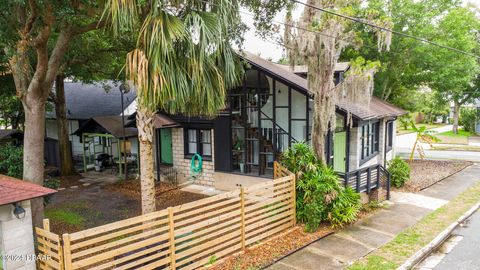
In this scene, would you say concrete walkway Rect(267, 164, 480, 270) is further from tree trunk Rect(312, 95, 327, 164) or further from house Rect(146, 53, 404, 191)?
tree trunk Rect(312, 95, 327, 164)

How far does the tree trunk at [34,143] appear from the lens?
844 cm

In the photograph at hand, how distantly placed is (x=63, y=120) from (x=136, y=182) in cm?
549

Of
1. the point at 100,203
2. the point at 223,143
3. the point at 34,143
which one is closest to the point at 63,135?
the point at 100,203

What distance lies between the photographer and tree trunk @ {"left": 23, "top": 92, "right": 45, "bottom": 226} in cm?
844

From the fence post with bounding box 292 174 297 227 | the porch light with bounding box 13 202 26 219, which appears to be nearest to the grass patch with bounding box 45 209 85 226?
the porch light with bounding box 13 202 26 219

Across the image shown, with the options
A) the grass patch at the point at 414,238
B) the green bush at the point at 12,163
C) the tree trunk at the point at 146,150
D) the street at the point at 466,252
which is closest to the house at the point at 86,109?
the green bush at the point at 12,163

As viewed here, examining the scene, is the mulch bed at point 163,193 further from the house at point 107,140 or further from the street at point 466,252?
the street at point 466,252

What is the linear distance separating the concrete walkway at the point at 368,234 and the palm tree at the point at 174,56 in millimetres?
3808

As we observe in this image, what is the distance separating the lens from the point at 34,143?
334 inches

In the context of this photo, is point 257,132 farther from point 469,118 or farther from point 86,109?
point 469,118

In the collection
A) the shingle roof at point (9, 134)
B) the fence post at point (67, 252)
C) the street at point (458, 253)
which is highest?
the shingle roof at point (9, 134)

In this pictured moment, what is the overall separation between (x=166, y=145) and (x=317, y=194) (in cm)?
892

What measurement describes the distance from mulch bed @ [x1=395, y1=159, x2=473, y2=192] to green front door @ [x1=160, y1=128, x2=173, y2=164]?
1021 cm

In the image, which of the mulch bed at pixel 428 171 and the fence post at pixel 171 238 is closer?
the fence post at pixel 171 238
